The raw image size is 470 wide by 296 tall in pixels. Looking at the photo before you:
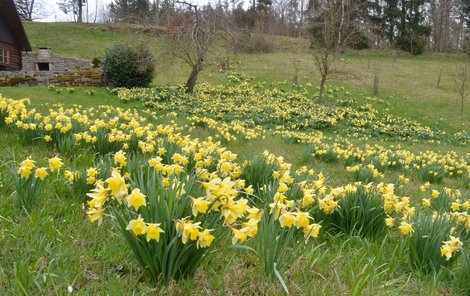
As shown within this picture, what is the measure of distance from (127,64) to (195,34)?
14.2ft

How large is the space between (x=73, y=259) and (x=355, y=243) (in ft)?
6.41

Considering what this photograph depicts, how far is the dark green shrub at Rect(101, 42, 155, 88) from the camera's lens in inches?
709

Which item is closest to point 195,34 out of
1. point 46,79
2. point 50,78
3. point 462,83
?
point 50,78

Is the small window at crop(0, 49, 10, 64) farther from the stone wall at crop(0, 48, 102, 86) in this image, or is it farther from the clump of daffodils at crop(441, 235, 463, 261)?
the clump of daffodils at crop(441, 235, 463, 261)

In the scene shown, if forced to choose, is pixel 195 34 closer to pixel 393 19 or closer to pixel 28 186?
pixel 28 186

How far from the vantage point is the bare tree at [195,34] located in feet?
51.6

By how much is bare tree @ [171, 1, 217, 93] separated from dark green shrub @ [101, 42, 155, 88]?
2.08 meters

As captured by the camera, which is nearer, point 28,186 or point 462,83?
point 28,186

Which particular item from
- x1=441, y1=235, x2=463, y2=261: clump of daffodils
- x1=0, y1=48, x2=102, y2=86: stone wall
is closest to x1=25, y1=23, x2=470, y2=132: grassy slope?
x1=0, y1=48, x2=102, y2=86: stone wall

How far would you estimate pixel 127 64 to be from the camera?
18.2 metres

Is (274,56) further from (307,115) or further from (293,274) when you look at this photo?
(293,274)

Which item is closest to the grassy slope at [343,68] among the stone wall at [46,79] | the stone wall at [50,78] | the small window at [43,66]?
the stone wall at [50,78]

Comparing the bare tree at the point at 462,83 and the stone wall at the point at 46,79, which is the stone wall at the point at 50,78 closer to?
the stone wall at the point at 46,79

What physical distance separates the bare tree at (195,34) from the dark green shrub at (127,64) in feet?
6.82
